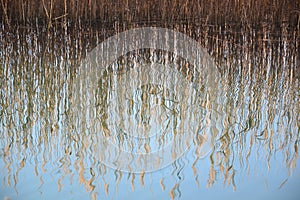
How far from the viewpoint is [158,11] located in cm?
123

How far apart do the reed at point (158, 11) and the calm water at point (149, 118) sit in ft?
0.16

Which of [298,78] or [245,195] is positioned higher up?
[298,78]

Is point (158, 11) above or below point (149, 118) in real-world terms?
above

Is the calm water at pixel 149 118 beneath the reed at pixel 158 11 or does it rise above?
beneath

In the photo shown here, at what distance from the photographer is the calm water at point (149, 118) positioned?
1266 mm

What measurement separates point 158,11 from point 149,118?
1.25 ft

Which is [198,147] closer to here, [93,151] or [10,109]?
[93,151]

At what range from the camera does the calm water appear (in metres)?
1.27

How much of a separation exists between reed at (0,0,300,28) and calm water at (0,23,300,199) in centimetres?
5

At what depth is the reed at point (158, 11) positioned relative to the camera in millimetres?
1227

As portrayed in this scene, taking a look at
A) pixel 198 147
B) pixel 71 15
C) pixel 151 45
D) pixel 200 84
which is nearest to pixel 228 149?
pixel 198 147

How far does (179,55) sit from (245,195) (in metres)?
0.57

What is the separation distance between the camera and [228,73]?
127cm

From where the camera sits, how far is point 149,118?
128 centimetres
